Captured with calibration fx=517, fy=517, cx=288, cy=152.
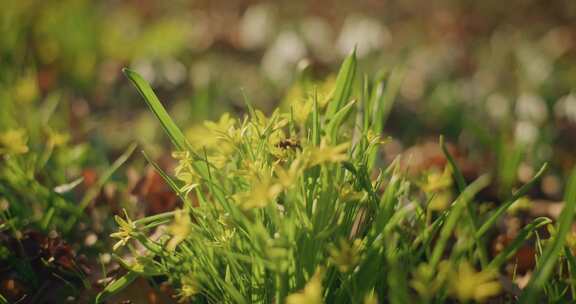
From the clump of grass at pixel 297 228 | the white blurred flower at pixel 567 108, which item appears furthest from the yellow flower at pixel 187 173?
the white blurred flower at pixel 567 108

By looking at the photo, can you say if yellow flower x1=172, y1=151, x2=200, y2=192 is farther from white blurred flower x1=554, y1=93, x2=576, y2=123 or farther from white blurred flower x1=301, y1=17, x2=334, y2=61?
white blurred flower x1=301, y1=17, x2=334, y2=61

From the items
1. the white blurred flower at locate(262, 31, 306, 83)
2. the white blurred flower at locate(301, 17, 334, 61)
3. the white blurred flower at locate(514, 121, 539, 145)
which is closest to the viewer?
the white blurred flower at locate(514, 121, 539, 145)

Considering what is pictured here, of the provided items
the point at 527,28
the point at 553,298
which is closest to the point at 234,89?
the point at 553,298

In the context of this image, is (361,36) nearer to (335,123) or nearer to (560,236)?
(335,123)

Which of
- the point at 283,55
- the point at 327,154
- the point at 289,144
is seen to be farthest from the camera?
the point at 283,55

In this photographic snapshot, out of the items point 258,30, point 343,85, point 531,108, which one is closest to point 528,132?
point 531,108

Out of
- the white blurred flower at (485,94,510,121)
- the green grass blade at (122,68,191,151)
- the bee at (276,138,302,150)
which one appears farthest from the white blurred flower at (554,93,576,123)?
the green grass blade at (122,68,191,151)
